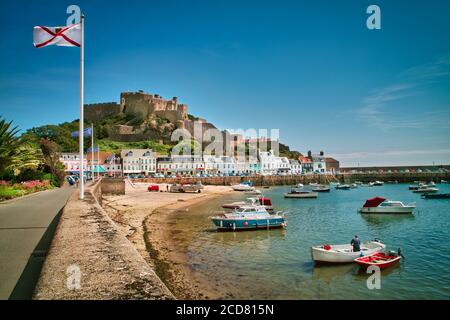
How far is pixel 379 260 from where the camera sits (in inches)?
645

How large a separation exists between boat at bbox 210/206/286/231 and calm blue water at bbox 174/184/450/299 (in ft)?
2.31

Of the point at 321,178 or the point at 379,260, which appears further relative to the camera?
the point at 321,178

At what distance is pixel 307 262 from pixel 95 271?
516 inches

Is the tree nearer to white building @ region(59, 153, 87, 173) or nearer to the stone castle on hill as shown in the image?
white building @ region(59, 153, 87, 173)

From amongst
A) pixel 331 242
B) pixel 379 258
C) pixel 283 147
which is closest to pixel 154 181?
pixel 331 242

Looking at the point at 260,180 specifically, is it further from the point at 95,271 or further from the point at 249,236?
the point at 95,271

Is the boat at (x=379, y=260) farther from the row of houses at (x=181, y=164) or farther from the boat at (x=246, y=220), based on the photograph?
the row of houses at (x=181, y=164)

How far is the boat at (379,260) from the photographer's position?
51.5 ft

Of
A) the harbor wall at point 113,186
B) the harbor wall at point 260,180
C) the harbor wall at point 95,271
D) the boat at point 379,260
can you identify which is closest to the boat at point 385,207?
the boat at point 379,260

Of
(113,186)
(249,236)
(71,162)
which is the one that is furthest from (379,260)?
(71,162)

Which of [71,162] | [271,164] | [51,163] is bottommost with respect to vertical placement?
[51,163]

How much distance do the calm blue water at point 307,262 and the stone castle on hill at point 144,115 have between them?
112831mm
